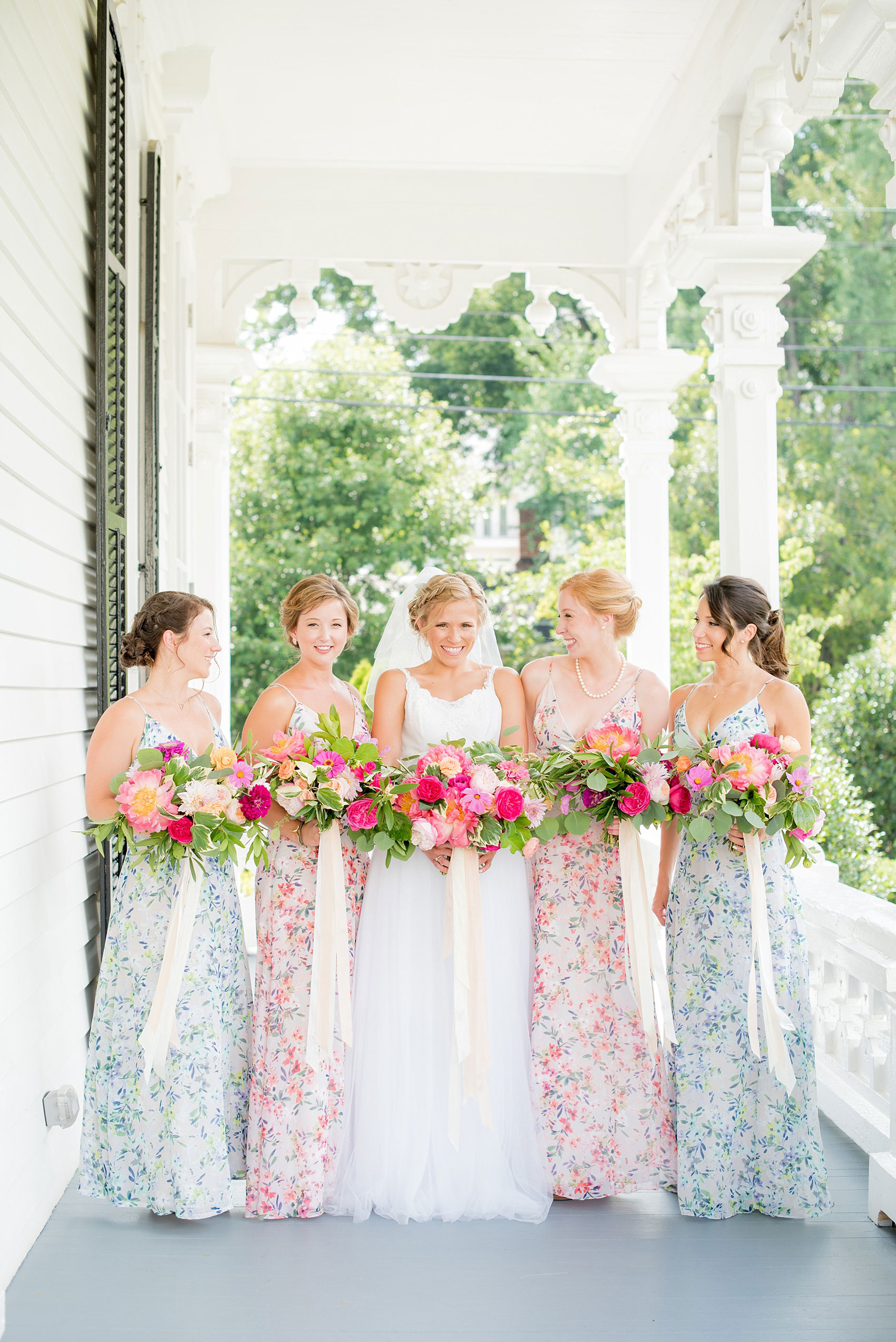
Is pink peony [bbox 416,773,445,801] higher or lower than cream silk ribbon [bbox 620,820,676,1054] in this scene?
higher

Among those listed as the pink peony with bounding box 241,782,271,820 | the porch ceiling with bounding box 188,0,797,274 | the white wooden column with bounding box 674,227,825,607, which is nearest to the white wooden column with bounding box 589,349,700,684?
the porch ceiling with bounding box 188,0,797,274

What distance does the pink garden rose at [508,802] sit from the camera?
3.44m

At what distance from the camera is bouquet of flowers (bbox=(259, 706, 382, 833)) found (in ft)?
11.3

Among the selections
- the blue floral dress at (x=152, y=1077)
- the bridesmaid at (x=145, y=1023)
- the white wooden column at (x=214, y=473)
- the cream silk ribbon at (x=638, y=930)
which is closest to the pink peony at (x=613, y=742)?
the cream silk ribbon at (x=638, y=930)

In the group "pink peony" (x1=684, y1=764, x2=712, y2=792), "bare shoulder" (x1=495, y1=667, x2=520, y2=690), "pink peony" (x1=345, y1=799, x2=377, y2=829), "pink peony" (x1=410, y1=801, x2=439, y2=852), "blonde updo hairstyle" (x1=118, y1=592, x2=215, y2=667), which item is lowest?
"pink peony" (x1=410, y1=801, x2=439, y2=852)

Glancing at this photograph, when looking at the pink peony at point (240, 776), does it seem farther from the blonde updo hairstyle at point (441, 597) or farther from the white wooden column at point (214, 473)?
the white wooden column at point (214, 473)

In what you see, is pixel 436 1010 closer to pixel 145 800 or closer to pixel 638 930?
pixel 638 930

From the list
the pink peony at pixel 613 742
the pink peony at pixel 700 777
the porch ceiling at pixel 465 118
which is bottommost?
the pink peony at pixel 700 777

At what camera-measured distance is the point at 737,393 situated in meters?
4.95

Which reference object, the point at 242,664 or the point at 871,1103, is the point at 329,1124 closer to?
the point at 871,1103

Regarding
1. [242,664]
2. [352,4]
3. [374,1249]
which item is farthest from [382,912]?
[242,664]

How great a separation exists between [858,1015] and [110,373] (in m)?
3.45

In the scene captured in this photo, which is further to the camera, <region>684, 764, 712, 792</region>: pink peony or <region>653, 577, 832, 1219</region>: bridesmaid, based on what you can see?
<region>653, 577, 832, 1219</region>: bridesmaid

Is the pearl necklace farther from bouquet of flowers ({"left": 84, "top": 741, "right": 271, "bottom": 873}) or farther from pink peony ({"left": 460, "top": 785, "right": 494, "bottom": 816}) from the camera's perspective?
bouquet of flowers ({"left": 84, "top": 741, "right": 271, "bottom": 873})
